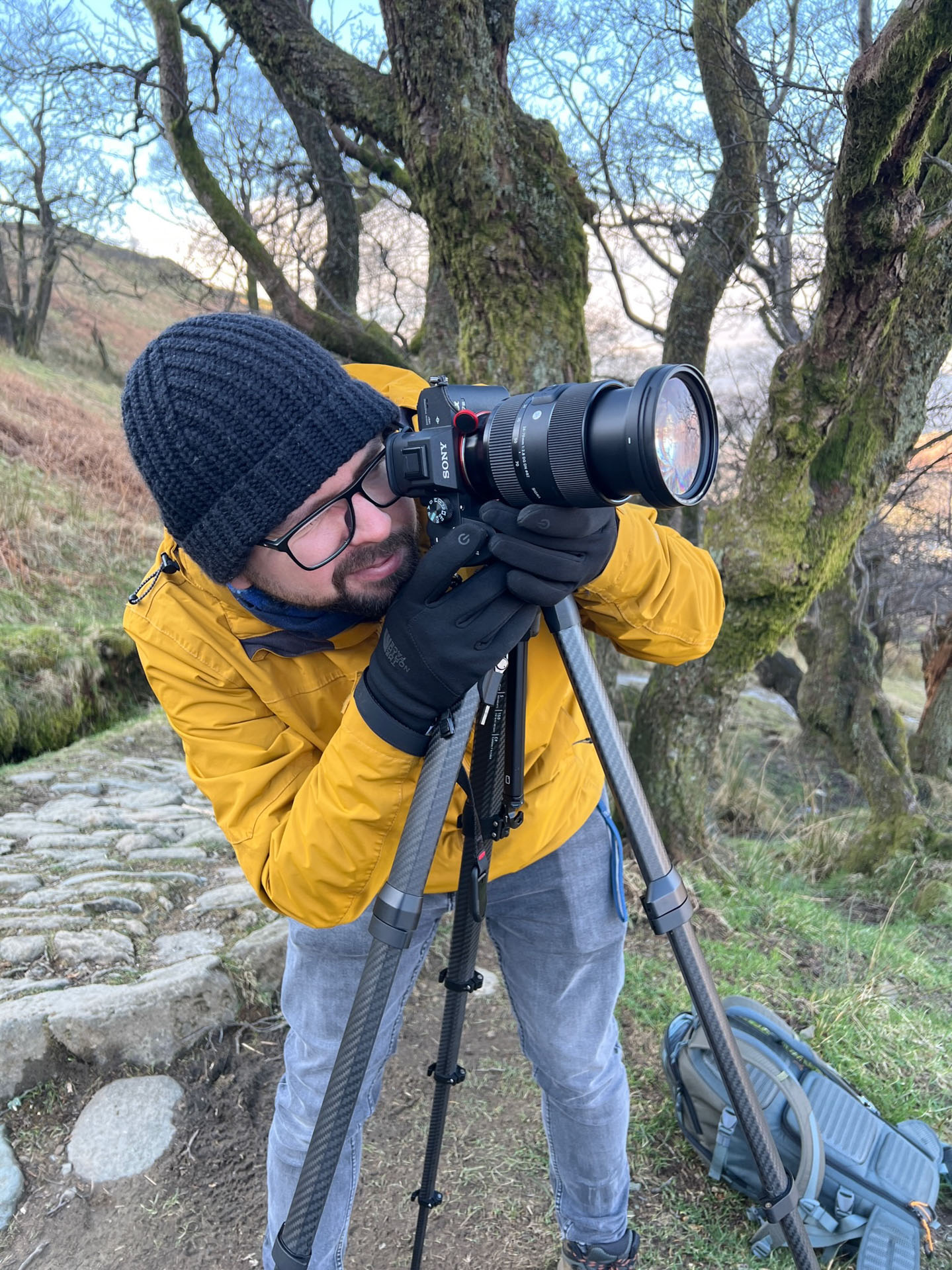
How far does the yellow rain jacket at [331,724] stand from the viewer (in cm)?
147

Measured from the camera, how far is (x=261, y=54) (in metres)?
3.98

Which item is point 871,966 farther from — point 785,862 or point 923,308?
point 923,308

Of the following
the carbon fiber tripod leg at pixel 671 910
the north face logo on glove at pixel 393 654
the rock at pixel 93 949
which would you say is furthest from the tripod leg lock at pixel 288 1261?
the rock at pixel 93 949

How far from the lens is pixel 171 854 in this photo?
3977 mm

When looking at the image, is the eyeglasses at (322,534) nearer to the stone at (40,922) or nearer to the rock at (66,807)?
the stone at (40,922)

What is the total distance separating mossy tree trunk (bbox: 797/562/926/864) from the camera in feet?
22.0

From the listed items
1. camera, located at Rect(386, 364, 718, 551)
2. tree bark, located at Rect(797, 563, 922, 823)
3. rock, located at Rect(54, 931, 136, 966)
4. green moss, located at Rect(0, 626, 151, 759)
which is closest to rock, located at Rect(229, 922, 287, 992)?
rock, located at Rect(54, 931, 136, 966)

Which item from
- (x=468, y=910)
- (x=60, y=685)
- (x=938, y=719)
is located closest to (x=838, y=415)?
(x=468, y=910)

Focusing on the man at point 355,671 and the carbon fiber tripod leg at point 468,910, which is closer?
the man at point 355,671

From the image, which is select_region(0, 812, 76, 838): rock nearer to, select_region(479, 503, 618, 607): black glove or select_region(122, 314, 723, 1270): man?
select_region(122, 314, 723, 1270): man

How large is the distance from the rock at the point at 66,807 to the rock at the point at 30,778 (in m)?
0.27

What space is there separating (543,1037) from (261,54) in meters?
4.50

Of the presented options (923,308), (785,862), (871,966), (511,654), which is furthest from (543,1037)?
(785,862)

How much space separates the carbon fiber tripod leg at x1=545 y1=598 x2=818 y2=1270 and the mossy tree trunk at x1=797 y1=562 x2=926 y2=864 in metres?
5.36
